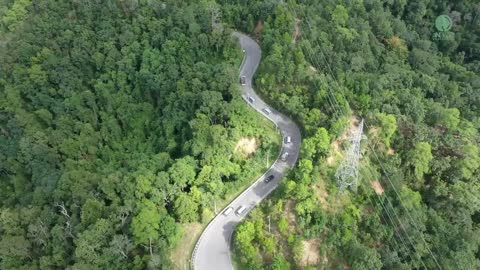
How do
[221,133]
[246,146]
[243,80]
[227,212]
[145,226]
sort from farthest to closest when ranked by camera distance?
1. [243,80]
2. [246,146]
3. [221,133]
4. [227,212]
5. [145,226]

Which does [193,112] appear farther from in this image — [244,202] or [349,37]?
[349,37]

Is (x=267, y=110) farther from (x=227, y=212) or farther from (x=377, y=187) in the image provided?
(x=377, y=187)

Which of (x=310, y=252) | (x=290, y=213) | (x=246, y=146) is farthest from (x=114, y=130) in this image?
(x=310, y=252)

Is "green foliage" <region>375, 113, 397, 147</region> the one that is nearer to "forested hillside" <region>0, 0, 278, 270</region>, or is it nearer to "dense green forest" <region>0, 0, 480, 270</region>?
"dense green forest" <region>0, 0, 480, 270</region>

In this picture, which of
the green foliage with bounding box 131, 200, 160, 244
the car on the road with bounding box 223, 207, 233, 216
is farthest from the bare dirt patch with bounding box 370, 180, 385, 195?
the green foliage with bounding box 131, 200, 160, 244

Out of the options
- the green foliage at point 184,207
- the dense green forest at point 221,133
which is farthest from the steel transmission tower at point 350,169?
the green foliage at point 184,207

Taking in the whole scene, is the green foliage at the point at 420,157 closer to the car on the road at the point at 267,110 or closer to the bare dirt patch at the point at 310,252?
the bare dirt patch at the point at 310,252
